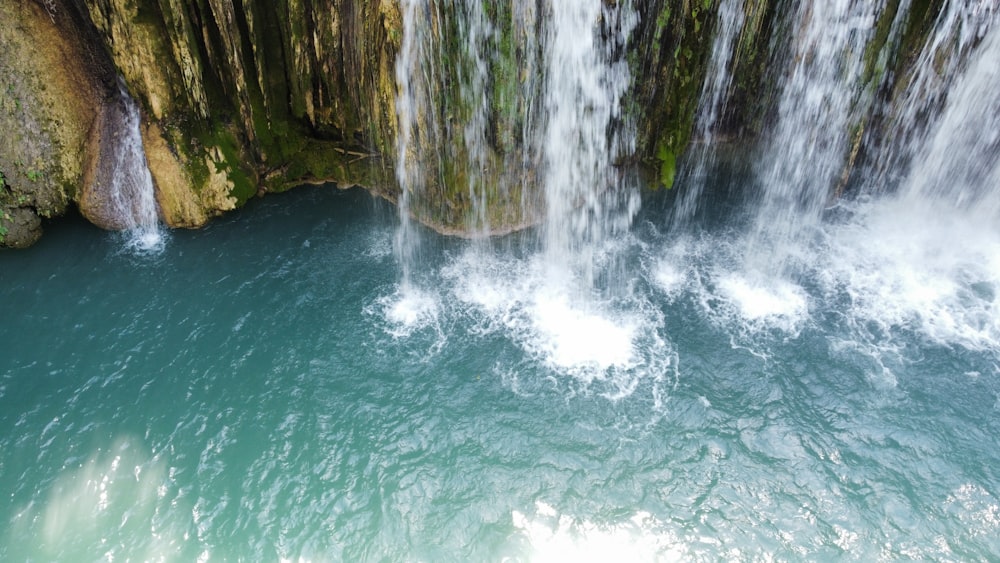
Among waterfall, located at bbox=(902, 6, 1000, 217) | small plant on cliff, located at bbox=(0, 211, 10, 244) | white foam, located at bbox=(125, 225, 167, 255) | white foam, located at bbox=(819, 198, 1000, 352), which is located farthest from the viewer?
white foam, located at bbox=(125, 225, 167, 255)

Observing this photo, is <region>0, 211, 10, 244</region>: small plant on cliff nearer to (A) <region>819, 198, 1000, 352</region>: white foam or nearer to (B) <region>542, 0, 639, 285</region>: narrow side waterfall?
(B) <region>542, 0, 639, 285</region>: narrow side waterfall

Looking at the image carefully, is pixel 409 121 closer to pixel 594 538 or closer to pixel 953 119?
pixel 594 538

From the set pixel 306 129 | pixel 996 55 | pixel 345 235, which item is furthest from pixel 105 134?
pixel 996 55

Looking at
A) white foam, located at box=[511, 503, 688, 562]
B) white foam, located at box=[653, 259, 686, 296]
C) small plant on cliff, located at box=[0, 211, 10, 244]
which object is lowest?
white foam, located at box=[511, 503, 688, 562]

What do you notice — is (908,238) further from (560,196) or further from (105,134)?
(105,134)

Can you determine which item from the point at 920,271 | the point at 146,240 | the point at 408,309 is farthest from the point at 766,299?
the point at 146,240

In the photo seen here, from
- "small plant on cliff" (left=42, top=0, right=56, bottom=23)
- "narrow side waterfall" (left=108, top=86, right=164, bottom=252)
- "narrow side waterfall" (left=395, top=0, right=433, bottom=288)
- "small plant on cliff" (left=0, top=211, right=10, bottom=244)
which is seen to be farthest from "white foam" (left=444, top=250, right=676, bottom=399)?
"small plant on cliff" (left=42, top=0, right=56, bottom=23)

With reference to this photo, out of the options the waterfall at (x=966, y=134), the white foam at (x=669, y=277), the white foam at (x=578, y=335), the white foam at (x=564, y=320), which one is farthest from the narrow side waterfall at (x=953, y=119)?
the white foam at (x=578, y=335)

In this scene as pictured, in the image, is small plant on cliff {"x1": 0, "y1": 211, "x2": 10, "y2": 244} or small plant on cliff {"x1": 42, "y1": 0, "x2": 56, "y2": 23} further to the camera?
small plant on cliff {"x1": 0, "y1": 211, "x2": 10, "y2": 244}
